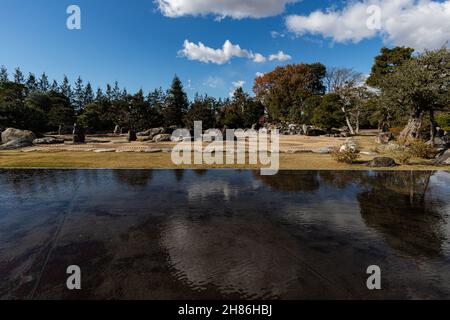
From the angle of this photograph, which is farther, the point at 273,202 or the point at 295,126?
the point at 295,126

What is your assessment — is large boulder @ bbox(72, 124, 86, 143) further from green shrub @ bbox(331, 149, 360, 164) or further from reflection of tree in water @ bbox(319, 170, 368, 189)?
green shrub @ bbox(331, 149, 360, 164)

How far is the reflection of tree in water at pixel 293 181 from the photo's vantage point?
8.18m

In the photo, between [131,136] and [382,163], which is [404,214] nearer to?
[382,163]

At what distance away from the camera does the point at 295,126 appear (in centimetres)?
4412

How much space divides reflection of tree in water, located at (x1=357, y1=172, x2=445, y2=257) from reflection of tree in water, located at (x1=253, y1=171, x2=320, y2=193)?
163cm

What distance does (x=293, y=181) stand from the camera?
30.0 ft

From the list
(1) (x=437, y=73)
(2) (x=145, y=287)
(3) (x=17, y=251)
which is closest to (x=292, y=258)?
(2) (x=145, y=287)

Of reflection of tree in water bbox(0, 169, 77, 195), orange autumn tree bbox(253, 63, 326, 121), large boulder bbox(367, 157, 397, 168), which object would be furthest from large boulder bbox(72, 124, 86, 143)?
orange autumn tree bbox(253, 63, 326, 121)

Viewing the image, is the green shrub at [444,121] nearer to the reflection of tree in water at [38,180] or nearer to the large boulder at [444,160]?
the large boulder at [444,160]

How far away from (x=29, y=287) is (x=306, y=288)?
140 inches

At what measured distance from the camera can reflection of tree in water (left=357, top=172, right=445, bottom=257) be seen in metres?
4.36

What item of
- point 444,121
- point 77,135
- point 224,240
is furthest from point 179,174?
point 444,121

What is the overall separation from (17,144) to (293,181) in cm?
2298
